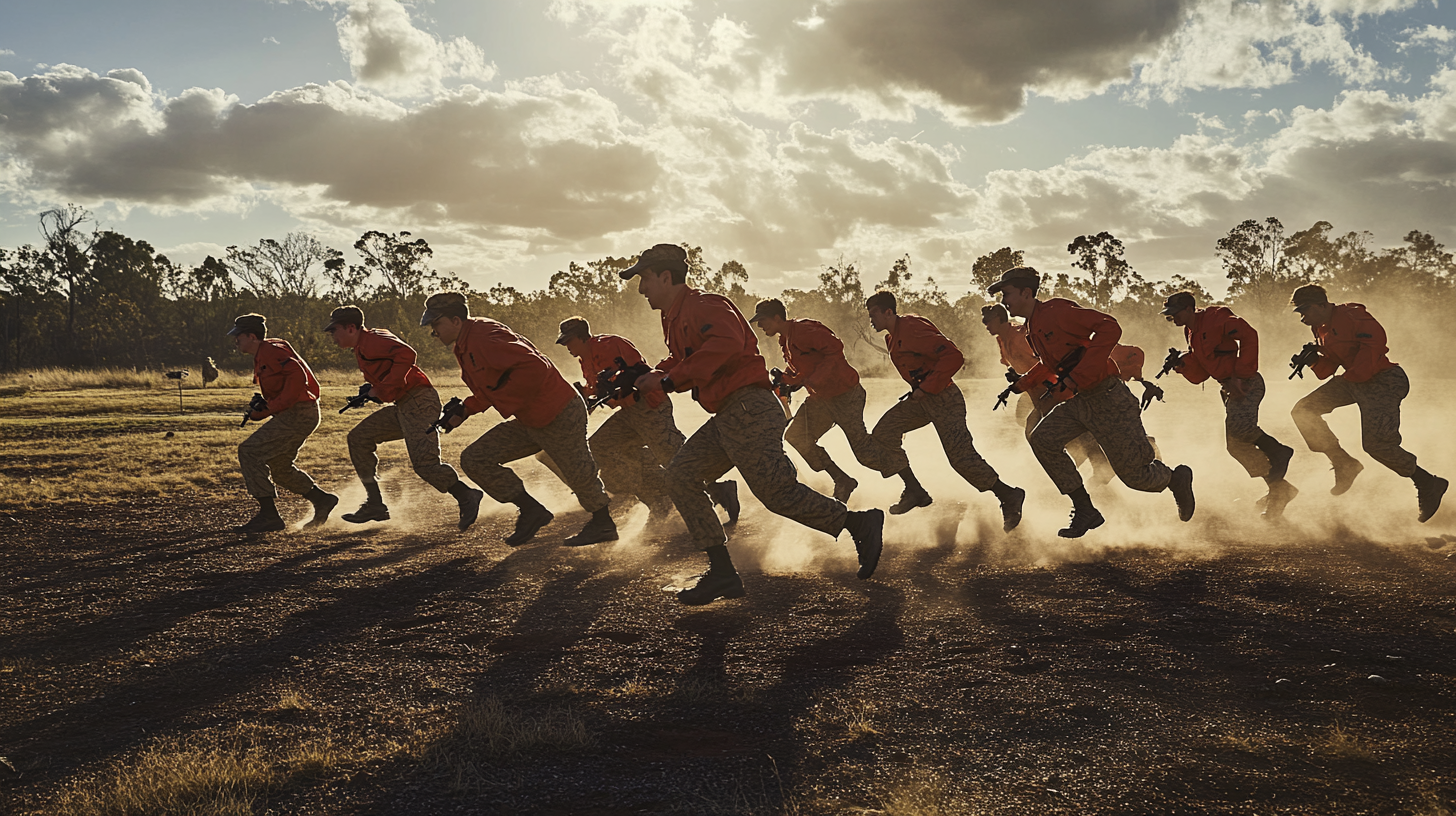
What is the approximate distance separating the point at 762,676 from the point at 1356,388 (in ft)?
20.7

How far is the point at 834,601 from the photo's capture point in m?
5.41

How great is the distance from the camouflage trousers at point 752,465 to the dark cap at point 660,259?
0.81m

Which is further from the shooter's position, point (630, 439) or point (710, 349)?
point (630, 439)

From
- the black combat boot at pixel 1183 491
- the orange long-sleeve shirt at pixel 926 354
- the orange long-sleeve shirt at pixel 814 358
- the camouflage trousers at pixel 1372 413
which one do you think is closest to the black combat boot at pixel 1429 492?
the camouflage trousers at pixel 1372 413

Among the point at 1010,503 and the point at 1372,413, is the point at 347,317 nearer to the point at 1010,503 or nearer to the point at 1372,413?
the point at 1010,503

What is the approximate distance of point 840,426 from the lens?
8594 millimetres

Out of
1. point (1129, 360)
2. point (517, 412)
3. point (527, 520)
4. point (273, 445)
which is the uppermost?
point (1129, 360)

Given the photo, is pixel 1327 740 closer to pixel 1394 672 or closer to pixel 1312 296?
pixel 1394 672

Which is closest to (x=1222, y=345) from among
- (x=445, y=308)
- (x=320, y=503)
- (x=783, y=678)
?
(x=783, y=678)

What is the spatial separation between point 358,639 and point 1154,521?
6.27 metres

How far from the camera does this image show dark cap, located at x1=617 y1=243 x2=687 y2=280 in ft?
16.6

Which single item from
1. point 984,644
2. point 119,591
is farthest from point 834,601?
point 119,591

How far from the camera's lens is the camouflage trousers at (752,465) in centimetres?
503

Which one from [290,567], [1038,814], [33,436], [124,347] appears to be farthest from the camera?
[124,347]
